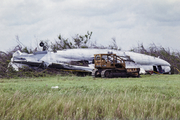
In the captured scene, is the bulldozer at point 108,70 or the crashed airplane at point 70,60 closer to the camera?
the bulldozer at point 108,70

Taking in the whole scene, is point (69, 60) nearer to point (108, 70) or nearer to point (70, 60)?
point (70, 60)

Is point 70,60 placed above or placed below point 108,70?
above

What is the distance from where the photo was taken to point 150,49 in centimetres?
3350

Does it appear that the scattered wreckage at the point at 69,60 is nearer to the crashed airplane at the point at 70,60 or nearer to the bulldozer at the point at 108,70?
the crashed airplane at the point at 70,60

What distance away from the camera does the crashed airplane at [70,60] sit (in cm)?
2012

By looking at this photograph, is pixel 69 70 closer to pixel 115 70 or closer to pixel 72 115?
pixel 115 70

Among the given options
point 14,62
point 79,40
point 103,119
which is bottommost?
point 103,119

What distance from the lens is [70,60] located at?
21484 millimetres

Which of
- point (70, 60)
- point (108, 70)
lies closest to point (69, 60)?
point (70, 60)

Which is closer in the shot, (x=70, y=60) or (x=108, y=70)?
(x=108, y=70)

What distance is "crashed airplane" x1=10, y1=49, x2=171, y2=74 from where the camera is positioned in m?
20.1

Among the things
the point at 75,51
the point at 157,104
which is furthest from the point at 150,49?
the point at 157,104

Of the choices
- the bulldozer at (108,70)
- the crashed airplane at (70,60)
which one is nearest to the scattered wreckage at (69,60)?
the crashed airplane at (70,60)

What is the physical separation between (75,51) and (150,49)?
52.7ft
